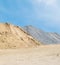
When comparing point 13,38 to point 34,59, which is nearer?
point 34,59

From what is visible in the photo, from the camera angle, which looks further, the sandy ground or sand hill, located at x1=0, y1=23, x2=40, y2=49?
sand hill, located at x1=0, y1=23, x2=40, y2=49

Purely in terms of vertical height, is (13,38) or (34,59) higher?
(13,38)

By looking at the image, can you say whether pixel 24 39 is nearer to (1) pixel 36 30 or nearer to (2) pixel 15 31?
(2) pixel 15 31

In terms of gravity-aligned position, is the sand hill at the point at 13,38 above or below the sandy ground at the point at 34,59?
above

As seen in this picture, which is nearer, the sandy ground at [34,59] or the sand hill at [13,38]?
the sandy ground at [34,59]

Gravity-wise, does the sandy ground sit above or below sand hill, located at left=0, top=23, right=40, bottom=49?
below

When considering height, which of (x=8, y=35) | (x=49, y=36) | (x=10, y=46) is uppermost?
(x=49, y=36)

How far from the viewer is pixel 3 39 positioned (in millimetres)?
32094

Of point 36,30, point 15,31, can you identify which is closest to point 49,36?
point 36,30

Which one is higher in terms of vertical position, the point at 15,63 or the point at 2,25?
the point at 2,25

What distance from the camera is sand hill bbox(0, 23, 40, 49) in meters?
31.1

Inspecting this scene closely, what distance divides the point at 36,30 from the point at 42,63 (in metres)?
180

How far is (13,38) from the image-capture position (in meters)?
32.8

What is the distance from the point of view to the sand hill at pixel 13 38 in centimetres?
3115
